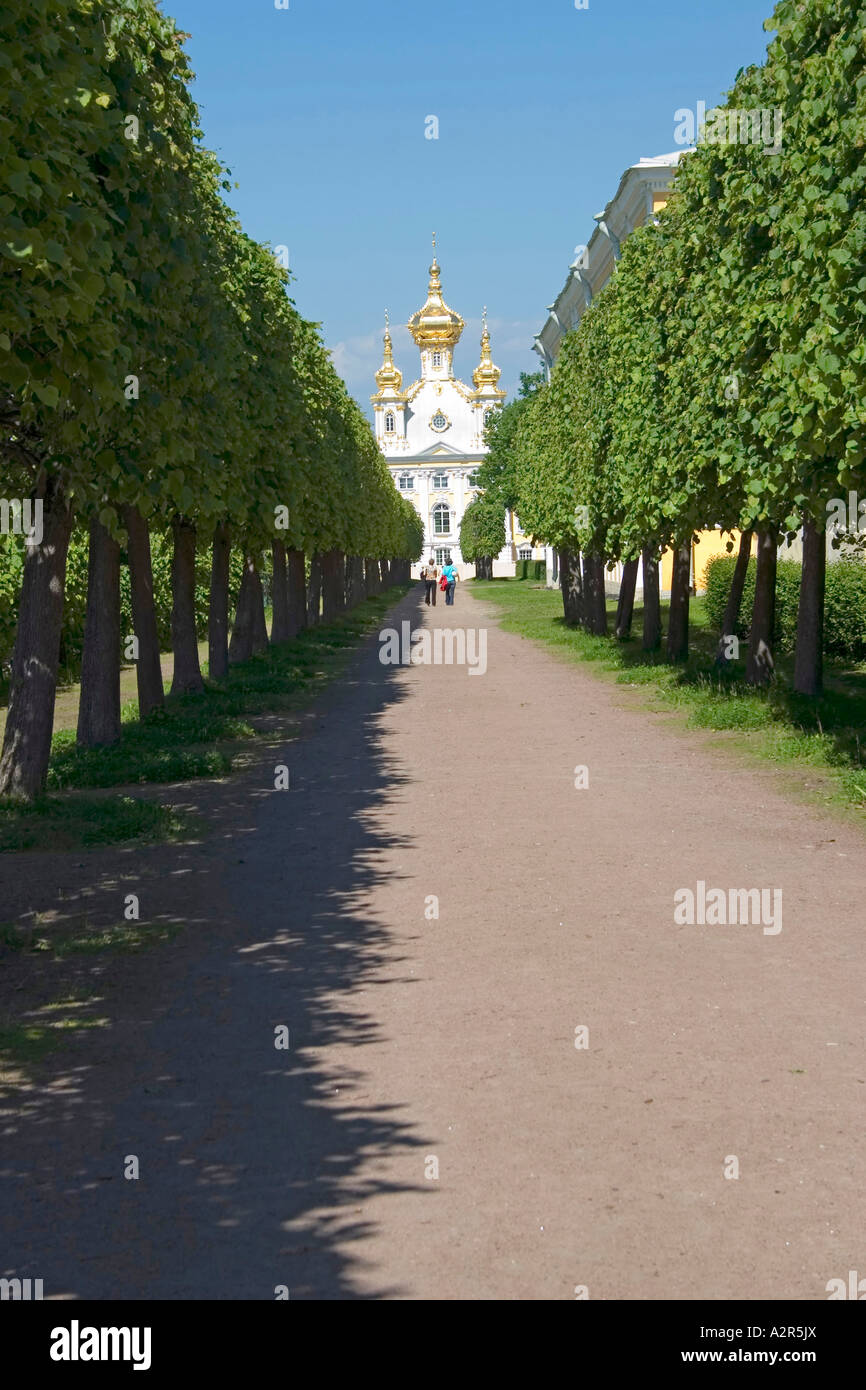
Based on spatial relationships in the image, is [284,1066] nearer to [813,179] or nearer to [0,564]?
[813,179]

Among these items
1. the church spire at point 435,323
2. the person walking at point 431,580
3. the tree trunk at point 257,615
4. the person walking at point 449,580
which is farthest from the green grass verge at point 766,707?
the church spire at point 435,323

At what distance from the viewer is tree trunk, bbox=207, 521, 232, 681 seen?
977 inches

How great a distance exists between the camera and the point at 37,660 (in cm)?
1346

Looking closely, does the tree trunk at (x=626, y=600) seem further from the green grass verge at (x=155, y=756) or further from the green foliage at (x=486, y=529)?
the green foliage at (x=486, y=529)

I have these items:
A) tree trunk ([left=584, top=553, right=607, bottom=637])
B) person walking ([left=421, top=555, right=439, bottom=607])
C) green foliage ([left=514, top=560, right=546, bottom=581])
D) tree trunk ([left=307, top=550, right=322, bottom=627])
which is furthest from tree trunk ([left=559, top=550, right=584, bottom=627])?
Answer: green foliage ([left=514, top=560, right=546, bottom=581])

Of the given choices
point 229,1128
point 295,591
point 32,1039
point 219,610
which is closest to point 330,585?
point 295,591

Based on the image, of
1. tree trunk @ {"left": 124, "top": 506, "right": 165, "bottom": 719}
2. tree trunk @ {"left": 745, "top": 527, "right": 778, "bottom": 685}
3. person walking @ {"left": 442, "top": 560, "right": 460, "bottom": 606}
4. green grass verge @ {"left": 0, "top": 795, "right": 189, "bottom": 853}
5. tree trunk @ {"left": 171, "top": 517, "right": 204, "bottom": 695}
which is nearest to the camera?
green grass verge @ {"left": 0, "top": 795, "right": 189, "bottom": 853}

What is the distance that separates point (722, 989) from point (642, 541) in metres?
17.2

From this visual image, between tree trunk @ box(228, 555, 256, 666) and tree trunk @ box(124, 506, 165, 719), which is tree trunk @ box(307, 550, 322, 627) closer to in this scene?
tree trunk @ box(228, 555, 256, 666)

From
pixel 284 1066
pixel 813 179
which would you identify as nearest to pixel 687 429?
pixel 813 179

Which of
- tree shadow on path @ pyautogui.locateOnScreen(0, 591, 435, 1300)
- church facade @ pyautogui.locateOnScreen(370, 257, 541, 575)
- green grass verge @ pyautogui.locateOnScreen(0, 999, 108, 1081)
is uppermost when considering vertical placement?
church facade @ pyautogui.locateOnScreen(370, 257, 541, 575)

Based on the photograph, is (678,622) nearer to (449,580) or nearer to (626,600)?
(626,600)

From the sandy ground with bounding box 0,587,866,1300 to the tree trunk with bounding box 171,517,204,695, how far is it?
9762 millimetres

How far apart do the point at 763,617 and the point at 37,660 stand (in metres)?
10.1
